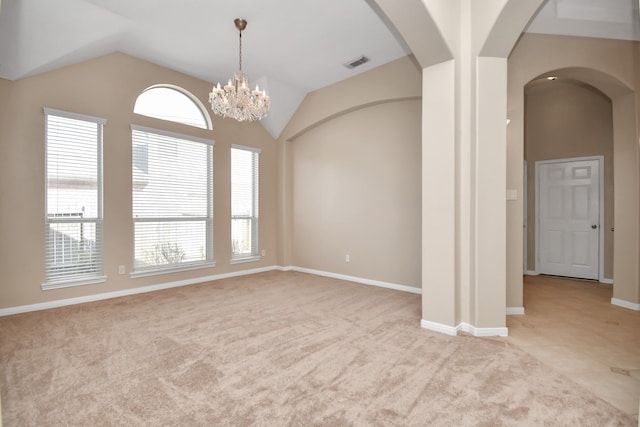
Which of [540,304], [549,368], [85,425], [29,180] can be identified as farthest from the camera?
[540,304]

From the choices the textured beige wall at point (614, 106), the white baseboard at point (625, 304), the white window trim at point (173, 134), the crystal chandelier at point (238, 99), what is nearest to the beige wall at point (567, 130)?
the textured beige wall at point (614, 106)

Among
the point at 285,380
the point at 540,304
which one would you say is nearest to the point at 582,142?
the point at 540,304

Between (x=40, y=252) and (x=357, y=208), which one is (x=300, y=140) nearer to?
(x=357, y=208)

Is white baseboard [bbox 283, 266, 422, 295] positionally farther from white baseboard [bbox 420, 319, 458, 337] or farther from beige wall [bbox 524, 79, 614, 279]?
beige wall [bbox 524, 79, 614, 279]

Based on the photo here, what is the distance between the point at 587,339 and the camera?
2887 mm

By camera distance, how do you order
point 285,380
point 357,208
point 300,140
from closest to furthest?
1. point 285,380
2. point 357,208
3. point 300,140

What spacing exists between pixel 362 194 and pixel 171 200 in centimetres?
304

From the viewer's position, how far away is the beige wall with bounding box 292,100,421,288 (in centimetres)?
475

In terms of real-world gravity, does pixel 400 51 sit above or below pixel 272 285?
above

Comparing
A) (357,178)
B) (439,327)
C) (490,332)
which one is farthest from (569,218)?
(439,327)

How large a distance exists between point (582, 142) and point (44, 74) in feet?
26.0

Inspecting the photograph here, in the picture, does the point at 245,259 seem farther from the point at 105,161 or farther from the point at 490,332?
the point at 490,332

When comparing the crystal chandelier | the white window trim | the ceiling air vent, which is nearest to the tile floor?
the crystal chandelier

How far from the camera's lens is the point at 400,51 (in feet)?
14.3
